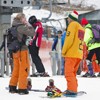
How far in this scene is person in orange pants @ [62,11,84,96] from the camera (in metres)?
8.44

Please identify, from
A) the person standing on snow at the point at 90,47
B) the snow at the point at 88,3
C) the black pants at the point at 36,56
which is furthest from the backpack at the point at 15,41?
the snow at the point at 88,3

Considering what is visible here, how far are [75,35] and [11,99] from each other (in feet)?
5.27

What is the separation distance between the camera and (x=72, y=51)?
27.9 feet

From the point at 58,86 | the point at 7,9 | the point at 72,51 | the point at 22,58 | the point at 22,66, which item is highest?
the point at 7,9

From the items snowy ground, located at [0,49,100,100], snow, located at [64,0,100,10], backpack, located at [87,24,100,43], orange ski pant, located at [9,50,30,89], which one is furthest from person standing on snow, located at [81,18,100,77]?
snow, located at [64,0,100,10]

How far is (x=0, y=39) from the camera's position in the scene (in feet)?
55.3

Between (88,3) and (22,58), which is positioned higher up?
(88,3)

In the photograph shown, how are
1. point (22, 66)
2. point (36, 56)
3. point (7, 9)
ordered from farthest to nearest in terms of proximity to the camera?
point (7, 9), point (36, 56), point (22, 66)

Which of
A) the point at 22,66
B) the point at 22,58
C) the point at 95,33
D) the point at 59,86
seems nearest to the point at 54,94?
the point at 22,66

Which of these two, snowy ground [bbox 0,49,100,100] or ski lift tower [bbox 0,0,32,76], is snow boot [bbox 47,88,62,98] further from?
ski lift tower [bbox 0,0,32,76]

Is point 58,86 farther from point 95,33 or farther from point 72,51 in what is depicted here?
point 95,33

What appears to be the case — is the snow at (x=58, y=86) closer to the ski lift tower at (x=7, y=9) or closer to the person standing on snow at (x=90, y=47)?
the person standing on snow at (x=90, y=47)

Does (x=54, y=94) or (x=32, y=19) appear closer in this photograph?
(x=54, y=94)

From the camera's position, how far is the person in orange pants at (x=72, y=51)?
844cm
